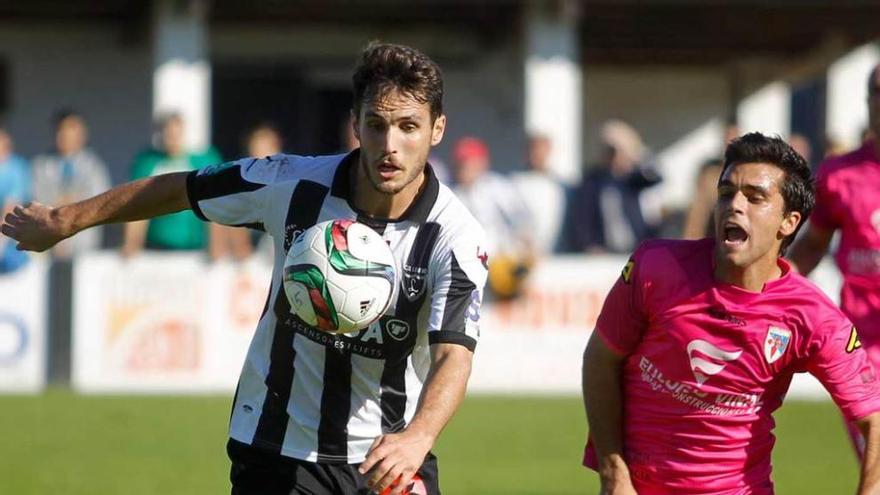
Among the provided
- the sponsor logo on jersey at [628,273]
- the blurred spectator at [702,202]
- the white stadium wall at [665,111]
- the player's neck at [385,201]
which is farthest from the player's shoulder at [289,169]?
the white stadium wall at [665,111]

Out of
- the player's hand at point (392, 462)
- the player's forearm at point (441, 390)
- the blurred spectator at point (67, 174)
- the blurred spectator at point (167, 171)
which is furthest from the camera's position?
the blurred spectator at point (67, 174)

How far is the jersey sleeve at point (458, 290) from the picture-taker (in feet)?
17.5

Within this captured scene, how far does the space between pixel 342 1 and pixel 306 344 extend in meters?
13.3

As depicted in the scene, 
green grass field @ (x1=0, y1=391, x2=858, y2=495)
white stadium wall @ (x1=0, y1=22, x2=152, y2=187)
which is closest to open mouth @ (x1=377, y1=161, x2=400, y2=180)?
green grass field @ (x1=0, y1=391, x2=858, y2=495)

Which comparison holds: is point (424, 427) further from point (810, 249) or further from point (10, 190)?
point (10, 190)

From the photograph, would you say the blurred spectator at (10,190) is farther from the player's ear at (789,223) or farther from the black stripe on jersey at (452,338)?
the player's ear at (789,223)

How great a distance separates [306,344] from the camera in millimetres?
5707

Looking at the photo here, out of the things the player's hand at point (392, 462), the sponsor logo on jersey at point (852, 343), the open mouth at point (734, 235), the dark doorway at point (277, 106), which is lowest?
the player's hand at point (392, 462)

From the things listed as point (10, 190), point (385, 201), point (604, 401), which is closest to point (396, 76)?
point (385, 201)

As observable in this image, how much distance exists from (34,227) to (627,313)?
81.2 inches

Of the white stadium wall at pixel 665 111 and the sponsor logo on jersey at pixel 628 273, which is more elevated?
the white stadium wall at pixel 665 111

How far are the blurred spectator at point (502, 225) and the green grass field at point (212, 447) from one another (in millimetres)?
1179

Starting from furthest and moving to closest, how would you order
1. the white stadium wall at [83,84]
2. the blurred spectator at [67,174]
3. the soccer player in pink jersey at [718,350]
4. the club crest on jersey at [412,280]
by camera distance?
the white stadium wall at [83,84], the blurred spectator at [67,174], the club crest on jersey at [412,280], the soccer player in pink jersey at [718,350]

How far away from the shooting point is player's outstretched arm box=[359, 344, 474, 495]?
16.0ft
